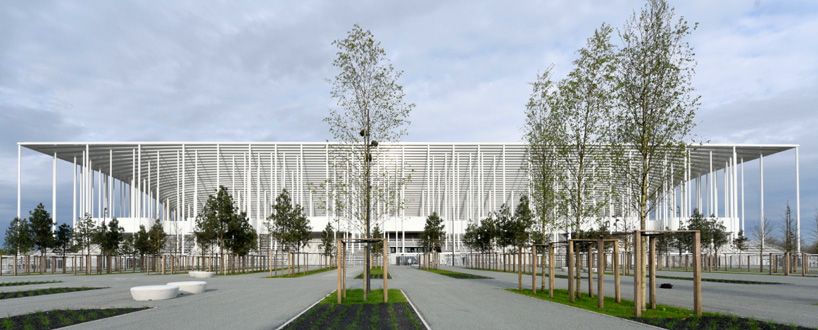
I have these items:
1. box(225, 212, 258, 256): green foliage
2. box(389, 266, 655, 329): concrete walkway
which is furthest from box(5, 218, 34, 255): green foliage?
box(389, 266, 655, 329): concrete walkway

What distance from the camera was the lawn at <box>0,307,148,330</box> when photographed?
48.7 feet

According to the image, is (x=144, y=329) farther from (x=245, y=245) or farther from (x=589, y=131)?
(x=245, y=245)

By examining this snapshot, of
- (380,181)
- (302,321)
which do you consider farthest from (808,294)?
(302,321)

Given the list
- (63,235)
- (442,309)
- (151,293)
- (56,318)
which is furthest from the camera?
(63,235)

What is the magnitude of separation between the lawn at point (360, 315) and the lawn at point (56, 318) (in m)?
5.03

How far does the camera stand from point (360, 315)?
54.5ft

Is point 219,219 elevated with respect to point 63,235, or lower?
elevated

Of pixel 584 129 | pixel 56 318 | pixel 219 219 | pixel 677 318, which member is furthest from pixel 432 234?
pixel 56 318

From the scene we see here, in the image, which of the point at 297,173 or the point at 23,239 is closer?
the point at 23,239

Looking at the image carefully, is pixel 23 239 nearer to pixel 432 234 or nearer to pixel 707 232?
pixel 432 234

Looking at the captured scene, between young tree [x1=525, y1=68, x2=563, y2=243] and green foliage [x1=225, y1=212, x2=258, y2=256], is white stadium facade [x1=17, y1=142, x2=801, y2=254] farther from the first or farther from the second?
young tree [x1=525, y1=68, x2=563, y2=243]

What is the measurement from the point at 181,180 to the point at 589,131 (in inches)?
3018

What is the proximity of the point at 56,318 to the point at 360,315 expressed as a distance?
725cm

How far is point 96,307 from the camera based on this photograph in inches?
769
